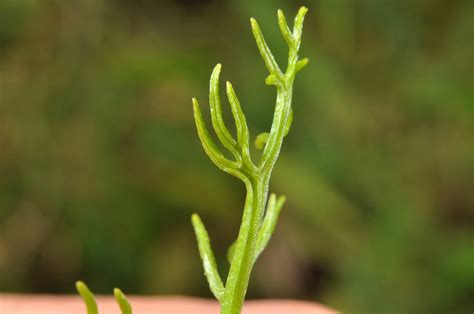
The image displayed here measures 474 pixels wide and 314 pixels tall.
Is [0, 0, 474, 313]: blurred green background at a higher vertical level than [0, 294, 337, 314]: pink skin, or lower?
higher

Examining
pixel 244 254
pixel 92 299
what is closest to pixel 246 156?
pixel 244 254

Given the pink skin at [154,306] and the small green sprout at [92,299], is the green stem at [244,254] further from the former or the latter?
the pink skin at [154,306]

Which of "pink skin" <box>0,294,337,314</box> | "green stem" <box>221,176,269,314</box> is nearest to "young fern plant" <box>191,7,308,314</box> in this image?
"green stem" <box>221,176,269,314</box>

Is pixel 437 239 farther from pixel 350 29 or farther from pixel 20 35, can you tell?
pixel 20 35

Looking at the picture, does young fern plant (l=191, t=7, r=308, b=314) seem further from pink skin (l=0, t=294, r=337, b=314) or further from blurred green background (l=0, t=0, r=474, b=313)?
blurred green background (l=0, t=0, r=474, b=313)

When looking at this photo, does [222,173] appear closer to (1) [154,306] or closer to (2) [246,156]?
(1) [154,306]

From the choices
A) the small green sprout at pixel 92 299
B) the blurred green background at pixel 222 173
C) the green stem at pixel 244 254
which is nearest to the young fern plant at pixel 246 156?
the green stem at pixel 244 254
